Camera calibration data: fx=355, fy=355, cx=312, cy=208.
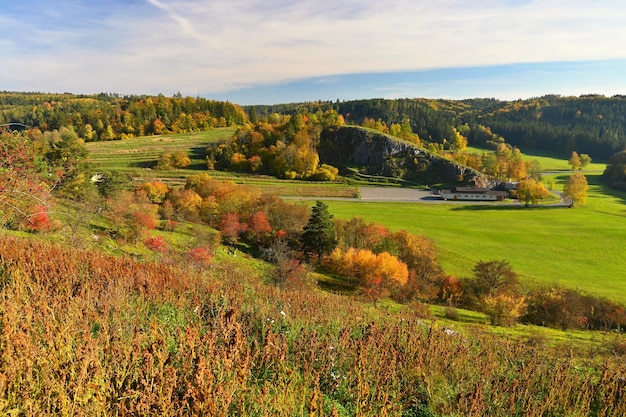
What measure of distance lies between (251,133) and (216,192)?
6638cm

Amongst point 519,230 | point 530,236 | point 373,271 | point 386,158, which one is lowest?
point 373,271

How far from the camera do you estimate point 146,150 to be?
115625 millimetres

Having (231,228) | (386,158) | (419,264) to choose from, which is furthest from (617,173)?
(231,228)

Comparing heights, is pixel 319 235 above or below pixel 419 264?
above

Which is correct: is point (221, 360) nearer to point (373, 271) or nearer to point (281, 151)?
point (373, 271)

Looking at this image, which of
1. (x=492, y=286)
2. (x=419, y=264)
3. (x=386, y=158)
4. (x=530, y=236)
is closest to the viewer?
(x=492, y=286)

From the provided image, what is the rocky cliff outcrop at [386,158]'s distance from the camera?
101 metres

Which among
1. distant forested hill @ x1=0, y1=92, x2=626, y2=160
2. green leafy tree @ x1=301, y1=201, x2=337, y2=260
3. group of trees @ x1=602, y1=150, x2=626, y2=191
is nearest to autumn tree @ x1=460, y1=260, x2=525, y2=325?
green leafy tree @ x1=301, y1=201, x2=337, y2=260

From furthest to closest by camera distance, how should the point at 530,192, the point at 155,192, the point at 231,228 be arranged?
the point at 530,192 → the point at 155,192 → the point at 231,228

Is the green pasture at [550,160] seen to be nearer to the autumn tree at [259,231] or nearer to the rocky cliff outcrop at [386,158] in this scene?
the rocky cliff outcrop at [386,158]

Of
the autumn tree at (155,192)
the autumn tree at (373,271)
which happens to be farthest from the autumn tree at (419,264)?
the autumn tree at (155,192)

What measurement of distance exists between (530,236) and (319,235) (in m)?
34.8

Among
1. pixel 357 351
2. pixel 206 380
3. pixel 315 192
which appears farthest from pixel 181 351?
pixel 315 192

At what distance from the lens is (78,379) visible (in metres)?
3.67
